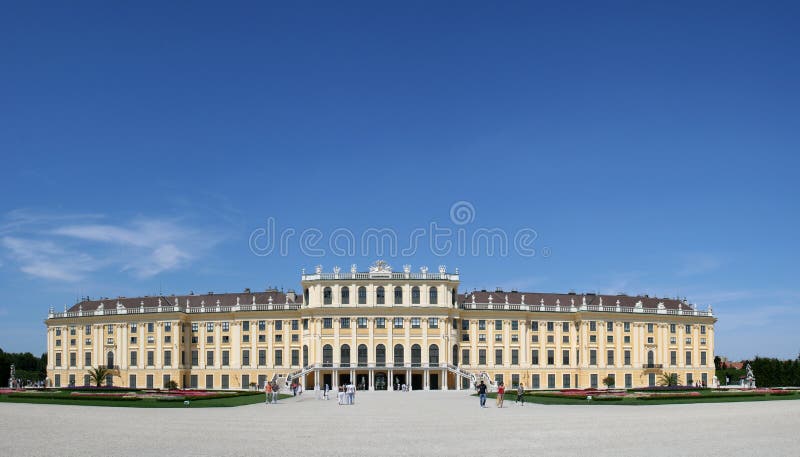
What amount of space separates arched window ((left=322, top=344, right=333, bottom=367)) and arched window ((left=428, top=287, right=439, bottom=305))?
12.7 m

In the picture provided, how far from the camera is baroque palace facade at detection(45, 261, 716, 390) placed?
317 ft

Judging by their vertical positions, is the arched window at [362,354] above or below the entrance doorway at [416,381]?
above

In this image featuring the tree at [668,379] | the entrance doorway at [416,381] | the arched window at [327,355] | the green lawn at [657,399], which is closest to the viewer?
the green lawn at [657,399]

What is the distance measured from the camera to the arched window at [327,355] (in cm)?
9600

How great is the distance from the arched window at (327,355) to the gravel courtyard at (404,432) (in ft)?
Result: 167

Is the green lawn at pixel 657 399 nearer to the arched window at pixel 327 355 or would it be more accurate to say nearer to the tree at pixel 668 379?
the tree at pixel 668 379

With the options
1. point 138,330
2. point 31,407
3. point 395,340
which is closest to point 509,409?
point 31,407

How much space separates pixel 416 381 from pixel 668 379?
28040mm

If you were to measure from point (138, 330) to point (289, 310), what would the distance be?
62.4 feet

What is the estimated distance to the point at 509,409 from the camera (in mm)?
48594

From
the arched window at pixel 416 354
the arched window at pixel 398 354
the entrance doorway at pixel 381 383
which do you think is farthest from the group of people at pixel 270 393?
the arched window at pixel 416 354

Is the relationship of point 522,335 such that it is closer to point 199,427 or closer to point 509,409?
point 509,409

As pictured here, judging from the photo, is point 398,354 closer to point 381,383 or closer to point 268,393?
point 381,383

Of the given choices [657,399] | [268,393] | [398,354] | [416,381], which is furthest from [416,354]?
[657,399]
